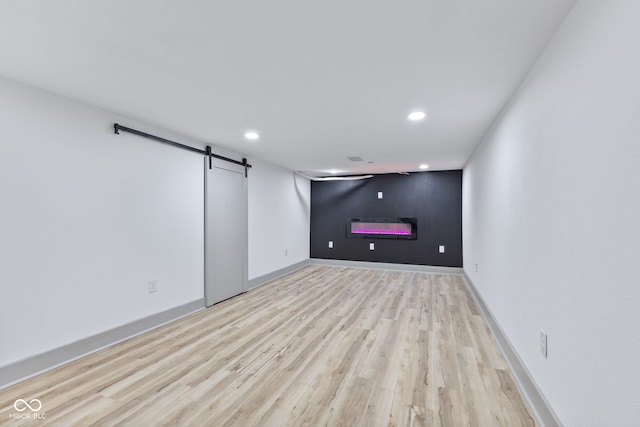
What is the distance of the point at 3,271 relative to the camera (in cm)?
205

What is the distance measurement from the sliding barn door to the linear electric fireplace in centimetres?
302

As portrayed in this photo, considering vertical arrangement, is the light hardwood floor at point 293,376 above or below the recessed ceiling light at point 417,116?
below

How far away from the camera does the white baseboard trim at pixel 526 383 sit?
1585mm

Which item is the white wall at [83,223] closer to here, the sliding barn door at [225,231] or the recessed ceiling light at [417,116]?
the sliding barn door at [225,231]

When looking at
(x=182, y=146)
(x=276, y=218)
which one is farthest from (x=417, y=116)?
(x=276, y=218)

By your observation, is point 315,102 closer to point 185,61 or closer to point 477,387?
point 185,61

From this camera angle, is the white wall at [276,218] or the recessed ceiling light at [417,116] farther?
the white wall at [276,218]

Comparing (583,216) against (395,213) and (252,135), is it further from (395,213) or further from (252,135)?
(395,213)

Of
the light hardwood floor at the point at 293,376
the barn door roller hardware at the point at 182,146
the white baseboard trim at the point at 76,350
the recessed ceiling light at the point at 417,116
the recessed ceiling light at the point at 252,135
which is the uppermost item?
the recessed ceiling light at the point at 252,135

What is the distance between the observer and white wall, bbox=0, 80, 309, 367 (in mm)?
2117

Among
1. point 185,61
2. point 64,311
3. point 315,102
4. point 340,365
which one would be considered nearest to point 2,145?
point 64,311

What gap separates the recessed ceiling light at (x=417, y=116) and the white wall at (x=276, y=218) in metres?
Result: 2.97

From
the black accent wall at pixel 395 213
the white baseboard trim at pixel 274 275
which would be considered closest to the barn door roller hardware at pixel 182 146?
the white baseboard trim at pixel 274 275

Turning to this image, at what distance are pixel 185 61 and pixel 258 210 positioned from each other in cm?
344
